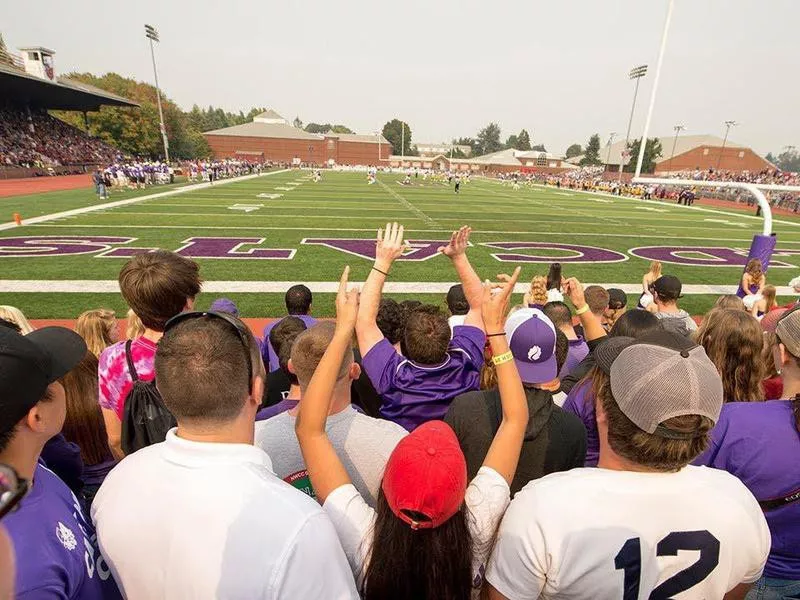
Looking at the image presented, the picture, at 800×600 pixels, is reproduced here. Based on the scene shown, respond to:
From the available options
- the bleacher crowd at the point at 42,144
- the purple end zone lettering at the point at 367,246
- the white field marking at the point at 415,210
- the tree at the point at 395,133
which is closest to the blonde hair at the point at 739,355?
the purple end zone lettering at the point at 367,246

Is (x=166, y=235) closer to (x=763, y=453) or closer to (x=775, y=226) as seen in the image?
(x=763, y=453)

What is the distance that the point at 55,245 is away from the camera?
12.6 meters

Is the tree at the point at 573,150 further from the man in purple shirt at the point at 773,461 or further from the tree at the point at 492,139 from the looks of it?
the man in purple shirt at the point at 773,461

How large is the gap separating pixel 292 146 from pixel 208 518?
106 m

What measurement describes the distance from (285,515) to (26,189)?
34270 millimetres

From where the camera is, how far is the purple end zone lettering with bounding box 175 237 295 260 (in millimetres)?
12258

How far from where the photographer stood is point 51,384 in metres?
1.57

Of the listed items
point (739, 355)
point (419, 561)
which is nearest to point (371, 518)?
point (419, 561)

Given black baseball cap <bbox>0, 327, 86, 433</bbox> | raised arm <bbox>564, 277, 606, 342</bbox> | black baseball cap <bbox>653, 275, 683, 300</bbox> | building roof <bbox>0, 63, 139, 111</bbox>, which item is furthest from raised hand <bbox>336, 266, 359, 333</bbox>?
building roof <bbox>0, 63, 139, 111</bbox>

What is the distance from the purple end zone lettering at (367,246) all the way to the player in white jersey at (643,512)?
11.1 metres

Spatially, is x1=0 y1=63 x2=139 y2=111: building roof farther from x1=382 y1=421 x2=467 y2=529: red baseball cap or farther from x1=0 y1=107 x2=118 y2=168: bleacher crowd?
x1=382 y1=421 x2=467 y2=529: red baseball cap

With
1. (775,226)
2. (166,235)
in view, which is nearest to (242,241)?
(166,235)

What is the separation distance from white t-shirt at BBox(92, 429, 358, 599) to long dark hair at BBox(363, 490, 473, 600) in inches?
4.4

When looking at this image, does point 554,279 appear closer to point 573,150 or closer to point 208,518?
point 208,518
